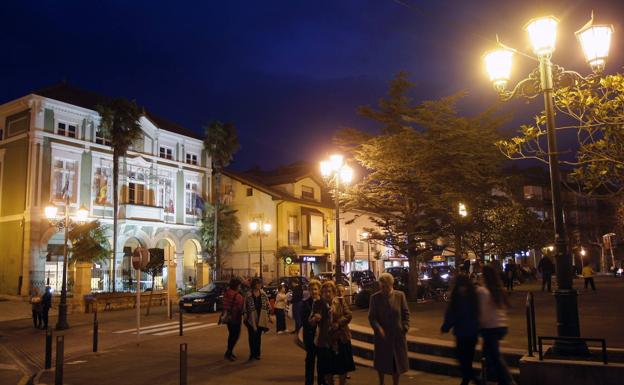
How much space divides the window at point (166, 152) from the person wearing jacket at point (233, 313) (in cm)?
2866

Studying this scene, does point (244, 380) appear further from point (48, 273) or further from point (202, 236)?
point (202, 236)

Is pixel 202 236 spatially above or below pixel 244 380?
above

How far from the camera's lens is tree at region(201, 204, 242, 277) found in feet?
132

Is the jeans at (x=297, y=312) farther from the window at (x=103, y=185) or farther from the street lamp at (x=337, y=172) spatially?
the window at (x=103, y=185)

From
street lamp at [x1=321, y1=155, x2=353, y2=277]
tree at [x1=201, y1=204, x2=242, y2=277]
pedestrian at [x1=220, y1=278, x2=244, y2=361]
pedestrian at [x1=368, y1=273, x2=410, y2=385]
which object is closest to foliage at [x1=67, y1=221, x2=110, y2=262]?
tree at [x1=201, y1=204, x2=242, y2=277]

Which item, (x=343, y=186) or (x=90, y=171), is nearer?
(x=343, y=186)

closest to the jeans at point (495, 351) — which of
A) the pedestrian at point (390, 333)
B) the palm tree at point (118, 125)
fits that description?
the pedestrian at point (390, 333)

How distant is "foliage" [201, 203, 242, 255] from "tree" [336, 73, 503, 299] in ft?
62.8

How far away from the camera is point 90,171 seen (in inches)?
1313

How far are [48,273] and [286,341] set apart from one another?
21014mm

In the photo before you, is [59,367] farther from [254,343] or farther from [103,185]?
[103,185]

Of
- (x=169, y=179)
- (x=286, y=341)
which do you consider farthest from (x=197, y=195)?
(x=286, y=341)

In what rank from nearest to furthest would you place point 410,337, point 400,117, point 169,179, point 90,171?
point 410,337 → point 400,117 → point 90,171 → point 169,179

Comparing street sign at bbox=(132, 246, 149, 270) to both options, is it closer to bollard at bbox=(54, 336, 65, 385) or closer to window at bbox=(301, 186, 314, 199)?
bollard at bbox=(54, 336, 65, 385)
